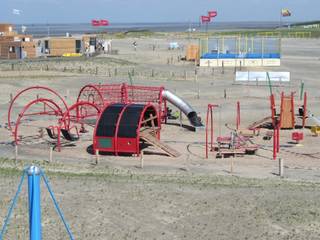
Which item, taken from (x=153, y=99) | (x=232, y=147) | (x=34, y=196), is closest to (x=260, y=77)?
(x=153, y=99)

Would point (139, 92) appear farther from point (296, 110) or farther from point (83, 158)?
point (83, 158)

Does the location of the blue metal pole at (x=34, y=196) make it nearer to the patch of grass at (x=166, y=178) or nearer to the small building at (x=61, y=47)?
the patch of grass at (x=166, y=178)

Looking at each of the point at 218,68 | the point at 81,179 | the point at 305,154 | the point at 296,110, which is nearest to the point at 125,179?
the point at 81,179

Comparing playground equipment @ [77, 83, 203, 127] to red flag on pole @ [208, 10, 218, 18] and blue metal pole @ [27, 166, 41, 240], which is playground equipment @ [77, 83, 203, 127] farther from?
red flag on pole @ [208, 10, 218, 18]

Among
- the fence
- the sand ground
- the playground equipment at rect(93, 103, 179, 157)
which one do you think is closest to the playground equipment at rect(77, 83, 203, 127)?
the sand ground

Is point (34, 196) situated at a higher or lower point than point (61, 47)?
lower

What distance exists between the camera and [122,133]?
23.7 m

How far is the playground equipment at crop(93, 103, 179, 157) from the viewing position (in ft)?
77.3

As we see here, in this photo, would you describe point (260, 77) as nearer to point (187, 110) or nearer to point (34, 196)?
point (187, 110)

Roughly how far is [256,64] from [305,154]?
3672 cm

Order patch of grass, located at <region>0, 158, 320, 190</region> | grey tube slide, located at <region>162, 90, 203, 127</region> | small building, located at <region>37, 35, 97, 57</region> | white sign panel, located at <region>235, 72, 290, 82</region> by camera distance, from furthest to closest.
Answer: small building, located at <region>37, 35, 97, 57</region> < white sign panel, located at <region>235, 72, 290, 82</region> < grey tube slide, located at <region>162, 90, 203, 127</region> < patch of grass, located at <region>0, 158, 320, 190</region>

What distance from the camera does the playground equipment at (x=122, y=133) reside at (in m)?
23.6

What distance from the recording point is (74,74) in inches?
2020

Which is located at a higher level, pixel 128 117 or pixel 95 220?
pixel 128 117
